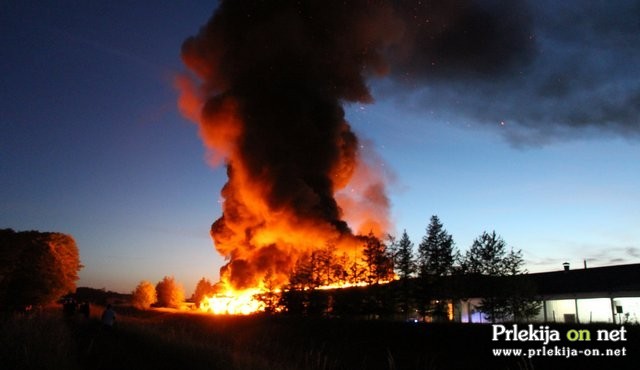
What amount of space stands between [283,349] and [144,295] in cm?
6883

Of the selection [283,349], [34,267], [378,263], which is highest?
[378,263]

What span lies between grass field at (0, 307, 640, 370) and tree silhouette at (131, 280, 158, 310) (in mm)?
50914

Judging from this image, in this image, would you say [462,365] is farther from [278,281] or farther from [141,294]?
[141,294]

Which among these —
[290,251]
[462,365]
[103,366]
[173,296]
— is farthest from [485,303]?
[173,296]

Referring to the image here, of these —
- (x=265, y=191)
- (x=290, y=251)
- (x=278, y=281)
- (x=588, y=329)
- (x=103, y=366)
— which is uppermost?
(x=265, y=191)

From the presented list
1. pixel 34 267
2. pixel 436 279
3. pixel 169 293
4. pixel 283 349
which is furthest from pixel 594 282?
pixel 169 293

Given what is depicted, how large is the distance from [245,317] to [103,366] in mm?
33352

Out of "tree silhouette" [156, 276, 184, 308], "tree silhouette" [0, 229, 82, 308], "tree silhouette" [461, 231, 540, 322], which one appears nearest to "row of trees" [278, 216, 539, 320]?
"tree silhouette" [461, 231, 540, 322]

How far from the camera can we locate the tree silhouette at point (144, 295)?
8938cm

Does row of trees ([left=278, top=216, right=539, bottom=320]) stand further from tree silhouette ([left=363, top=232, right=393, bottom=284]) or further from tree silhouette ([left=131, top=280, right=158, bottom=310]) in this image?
tree silhouette ([left=131, top=280, right=158, bottom=310])

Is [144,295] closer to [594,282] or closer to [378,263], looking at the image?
[378,263]

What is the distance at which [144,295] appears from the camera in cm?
9075

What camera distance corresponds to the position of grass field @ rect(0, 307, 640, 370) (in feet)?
49.5

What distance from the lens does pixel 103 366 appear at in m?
14.3
